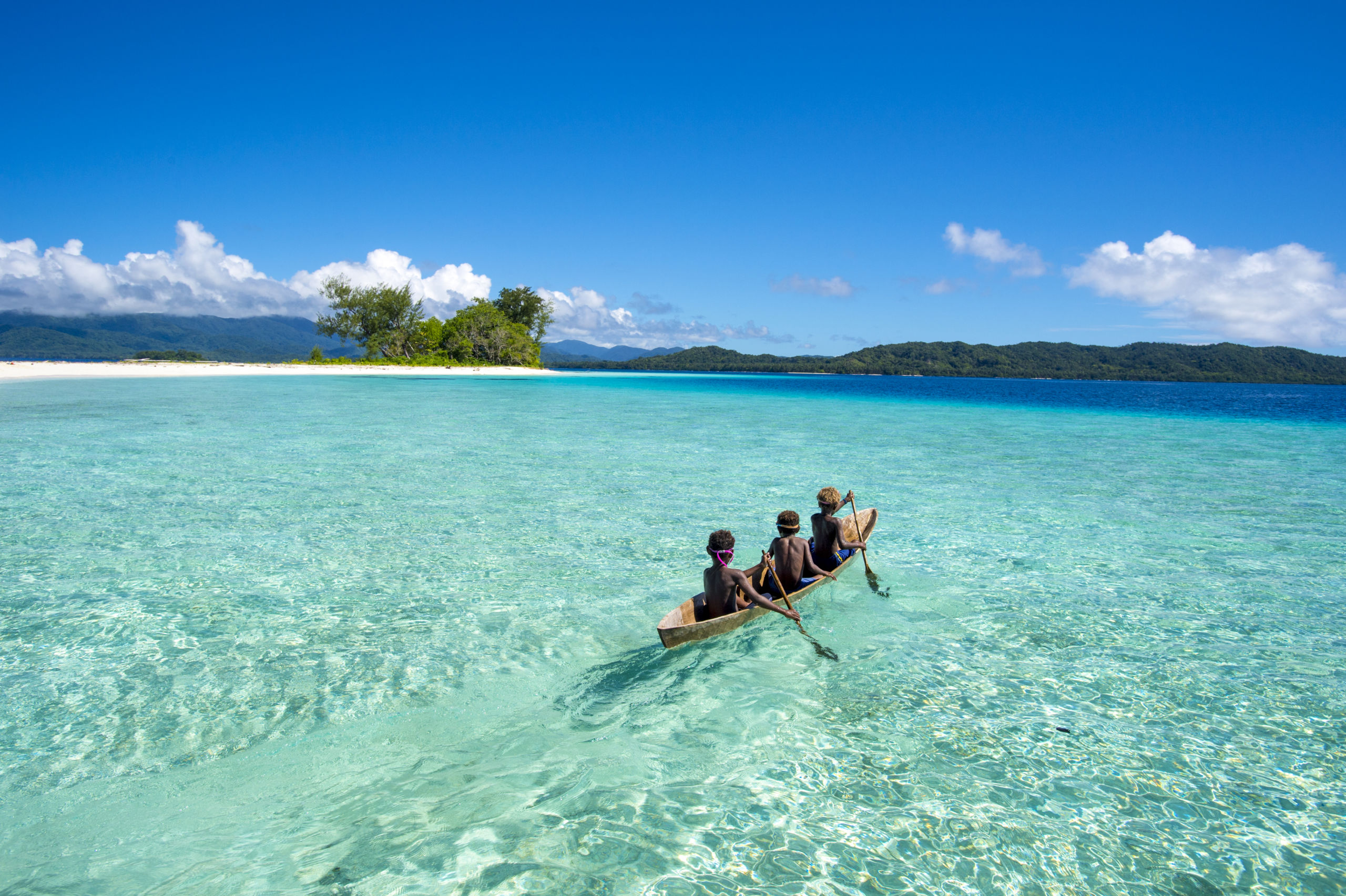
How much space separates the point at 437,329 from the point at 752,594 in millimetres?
105325

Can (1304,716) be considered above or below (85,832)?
above

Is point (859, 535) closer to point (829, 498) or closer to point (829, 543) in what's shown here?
point (829, 543)

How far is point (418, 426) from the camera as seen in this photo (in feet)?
101

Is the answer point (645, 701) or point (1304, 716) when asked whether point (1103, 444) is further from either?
point (645, 701)

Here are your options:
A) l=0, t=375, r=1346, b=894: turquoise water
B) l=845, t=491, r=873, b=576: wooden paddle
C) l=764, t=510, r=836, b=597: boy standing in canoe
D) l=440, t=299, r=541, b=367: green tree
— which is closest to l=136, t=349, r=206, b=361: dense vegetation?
l=440, t=299, r=541, b=367: green tree

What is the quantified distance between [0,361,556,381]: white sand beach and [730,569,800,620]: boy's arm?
71.9 meters

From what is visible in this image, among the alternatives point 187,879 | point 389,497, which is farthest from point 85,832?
point 389,497

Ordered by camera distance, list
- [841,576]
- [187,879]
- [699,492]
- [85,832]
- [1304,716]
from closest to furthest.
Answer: [187,879]
[85,832]
[1304,716]
[841,576]
[699,492]

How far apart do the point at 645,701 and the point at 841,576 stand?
4.72 meters

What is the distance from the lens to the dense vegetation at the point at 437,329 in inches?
3716

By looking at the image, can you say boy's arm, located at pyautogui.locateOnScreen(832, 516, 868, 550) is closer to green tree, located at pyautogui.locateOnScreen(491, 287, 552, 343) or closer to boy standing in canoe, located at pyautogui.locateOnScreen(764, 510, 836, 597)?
boy standing in canoe, located at pyautogui.locateOnScreen(764, 510, 836, 597)

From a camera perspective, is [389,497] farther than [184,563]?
Yes

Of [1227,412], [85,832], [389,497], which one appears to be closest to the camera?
[85,832]

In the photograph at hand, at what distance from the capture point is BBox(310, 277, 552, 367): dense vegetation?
310ft
